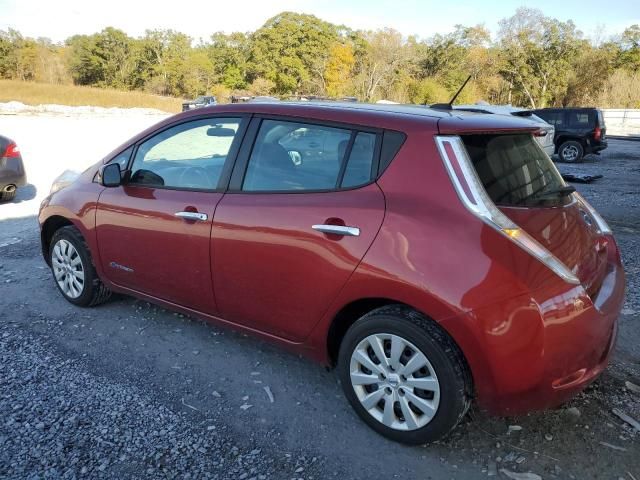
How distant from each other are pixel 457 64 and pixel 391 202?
68.5 meters

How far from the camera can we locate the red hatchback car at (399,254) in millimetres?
2264

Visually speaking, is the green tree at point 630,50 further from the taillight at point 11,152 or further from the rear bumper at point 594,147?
the taillight at point 11,152

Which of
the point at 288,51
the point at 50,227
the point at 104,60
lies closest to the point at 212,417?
the point at 50,227

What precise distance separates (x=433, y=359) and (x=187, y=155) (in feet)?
7.87

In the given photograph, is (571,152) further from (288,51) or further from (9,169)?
(288,51)

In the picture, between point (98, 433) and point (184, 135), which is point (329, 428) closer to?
point (98, 433)

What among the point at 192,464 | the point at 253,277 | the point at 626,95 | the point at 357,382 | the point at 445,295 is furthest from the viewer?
the point at 626,95

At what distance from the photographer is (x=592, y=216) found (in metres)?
3.12

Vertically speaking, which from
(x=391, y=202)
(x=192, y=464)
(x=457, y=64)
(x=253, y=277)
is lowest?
(x=192, y=464)

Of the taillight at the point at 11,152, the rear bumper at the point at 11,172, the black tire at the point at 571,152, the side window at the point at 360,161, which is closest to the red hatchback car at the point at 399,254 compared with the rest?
the side window at the point at 360,161

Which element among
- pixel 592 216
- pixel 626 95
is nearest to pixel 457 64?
pixel 626 95

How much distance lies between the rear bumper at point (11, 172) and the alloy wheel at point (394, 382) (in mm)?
7332

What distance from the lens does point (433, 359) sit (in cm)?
237

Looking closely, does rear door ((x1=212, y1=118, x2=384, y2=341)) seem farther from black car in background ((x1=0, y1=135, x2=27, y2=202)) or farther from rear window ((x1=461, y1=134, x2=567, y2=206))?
black car in background ((x1=0, y1=135, x2=27, y2=202))
